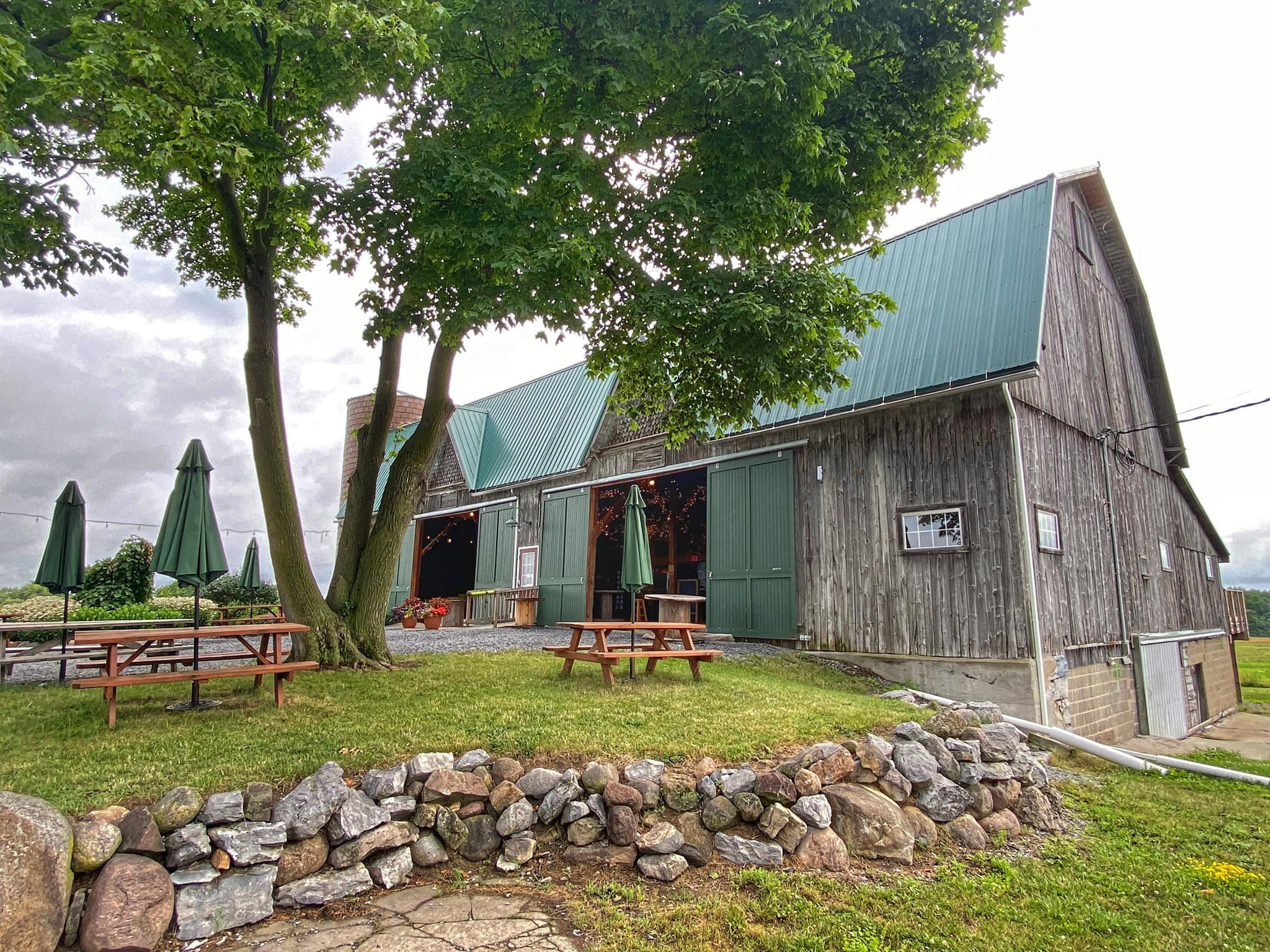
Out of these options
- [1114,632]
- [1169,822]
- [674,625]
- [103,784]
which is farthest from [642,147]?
[1114,632]

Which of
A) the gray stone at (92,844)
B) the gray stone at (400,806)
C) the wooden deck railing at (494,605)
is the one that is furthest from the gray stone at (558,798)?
the wooden deck railing at (494,605)

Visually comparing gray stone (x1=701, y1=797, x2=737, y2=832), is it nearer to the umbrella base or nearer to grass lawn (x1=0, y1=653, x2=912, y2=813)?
grass lawn (x1=0, y1=653, x2=912, y2=813)

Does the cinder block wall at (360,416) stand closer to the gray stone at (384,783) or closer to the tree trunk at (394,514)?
the tree trunk at (394,514)

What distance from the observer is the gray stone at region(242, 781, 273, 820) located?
4223 mm

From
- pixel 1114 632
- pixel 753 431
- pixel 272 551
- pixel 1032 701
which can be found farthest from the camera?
pixel 753 431

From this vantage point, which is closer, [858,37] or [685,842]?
[685,842]

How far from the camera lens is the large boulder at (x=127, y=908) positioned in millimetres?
3525

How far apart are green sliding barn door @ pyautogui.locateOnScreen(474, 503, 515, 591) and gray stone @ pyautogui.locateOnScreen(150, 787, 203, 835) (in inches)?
499

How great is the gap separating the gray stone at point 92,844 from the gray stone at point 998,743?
622 cm

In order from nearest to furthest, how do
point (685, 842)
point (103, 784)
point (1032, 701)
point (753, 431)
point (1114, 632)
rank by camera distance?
point (103, 784), point (685, 842), point (1032, 701), point (1114, 632), point (753, 431)

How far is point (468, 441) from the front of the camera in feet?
64.0

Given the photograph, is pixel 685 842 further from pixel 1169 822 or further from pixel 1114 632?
pixel 1114 632

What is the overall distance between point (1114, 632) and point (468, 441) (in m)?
14.8

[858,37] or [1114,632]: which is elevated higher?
[858,37]
